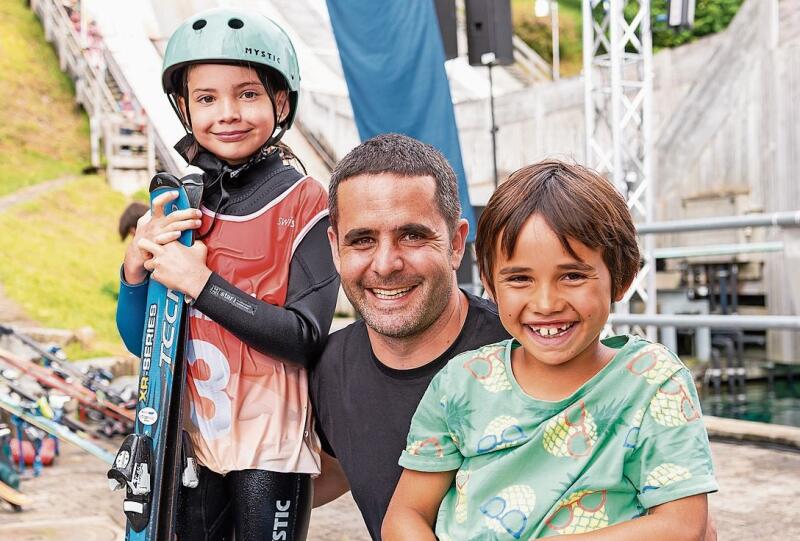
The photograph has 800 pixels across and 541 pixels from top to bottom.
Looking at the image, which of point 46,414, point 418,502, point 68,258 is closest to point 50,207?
point 68,258

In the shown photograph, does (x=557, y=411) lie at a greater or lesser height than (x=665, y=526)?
greater

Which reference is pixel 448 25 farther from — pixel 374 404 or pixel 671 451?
pixel 671 451

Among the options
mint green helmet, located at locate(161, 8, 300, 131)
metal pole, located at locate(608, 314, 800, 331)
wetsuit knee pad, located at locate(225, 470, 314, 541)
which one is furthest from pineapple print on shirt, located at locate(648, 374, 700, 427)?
metal pole, located at locate(608, 314, 800, 331)

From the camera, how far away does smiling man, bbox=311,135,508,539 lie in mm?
1812

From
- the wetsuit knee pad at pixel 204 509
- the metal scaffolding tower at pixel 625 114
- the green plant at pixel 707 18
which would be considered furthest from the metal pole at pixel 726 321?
the green plant at pixel 707 18

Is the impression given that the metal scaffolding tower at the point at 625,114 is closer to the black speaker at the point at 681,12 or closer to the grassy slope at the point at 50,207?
the black speaker at the point at 681,12

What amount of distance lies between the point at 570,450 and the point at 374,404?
0.54 meters

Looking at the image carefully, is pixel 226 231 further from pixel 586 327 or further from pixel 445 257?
pixel 586 327

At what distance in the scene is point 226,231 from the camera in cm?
208

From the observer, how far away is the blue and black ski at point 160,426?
6.54 feet

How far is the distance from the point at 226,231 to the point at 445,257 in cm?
53

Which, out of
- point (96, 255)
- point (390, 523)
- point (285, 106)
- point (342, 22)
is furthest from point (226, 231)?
point (96, 255)

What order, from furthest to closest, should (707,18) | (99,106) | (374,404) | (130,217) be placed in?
1. (707,18)
2. (99,106)
3. (130,217)
4. (374,404)

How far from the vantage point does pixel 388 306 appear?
1.83 m
